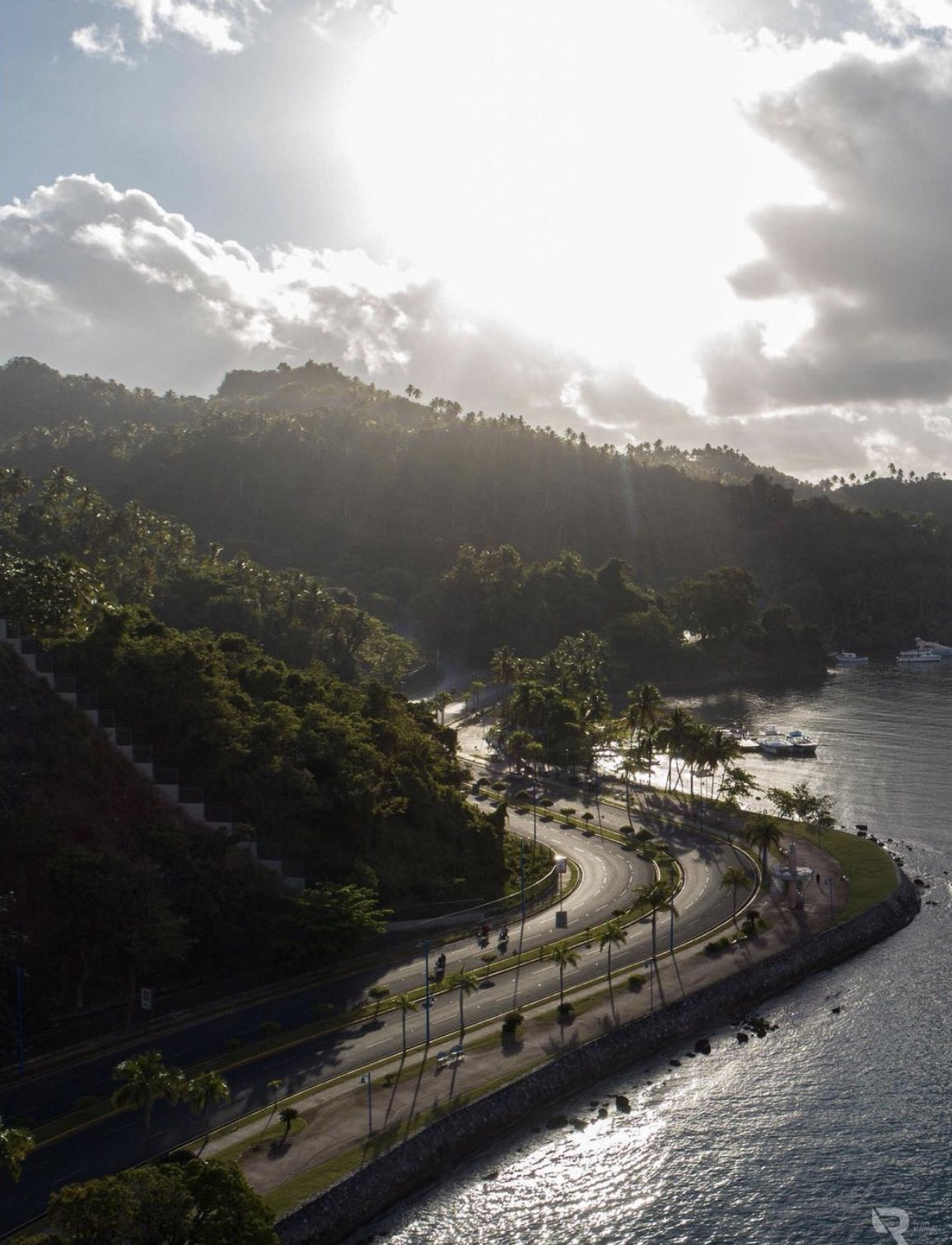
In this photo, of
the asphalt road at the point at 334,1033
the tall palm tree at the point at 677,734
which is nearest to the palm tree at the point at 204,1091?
the asphalt road at the point at 334,1033

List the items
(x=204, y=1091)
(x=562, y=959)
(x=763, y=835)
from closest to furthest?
(x=204, y=1091), (x=562, y=959), (x=763, y=835)

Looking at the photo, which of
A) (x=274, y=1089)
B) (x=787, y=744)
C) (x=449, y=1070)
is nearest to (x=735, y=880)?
(x=449, y=1070)

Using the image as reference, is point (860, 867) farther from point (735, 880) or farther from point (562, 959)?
point (562, 959)

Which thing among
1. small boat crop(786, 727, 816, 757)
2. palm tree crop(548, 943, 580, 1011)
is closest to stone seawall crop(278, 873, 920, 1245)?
palm tree crop(548, 943, 580, 1011)

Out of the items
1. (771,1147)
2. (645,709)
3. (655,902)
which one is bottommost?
(771,1147)

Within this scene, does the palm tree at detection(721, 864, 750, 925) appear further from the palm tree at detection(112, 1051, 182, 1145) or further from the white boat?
the white boat

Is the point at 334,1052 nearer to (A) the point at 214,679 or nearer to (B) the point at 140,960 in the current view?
(B) the point at 140,960
